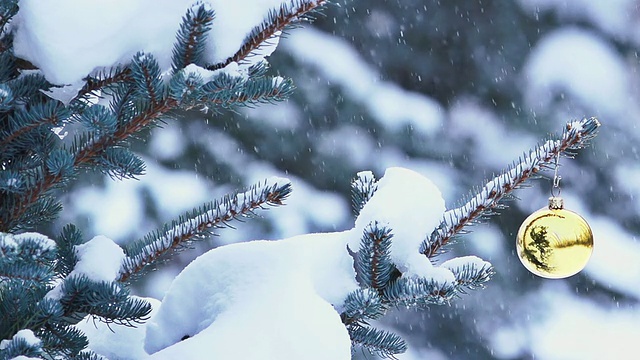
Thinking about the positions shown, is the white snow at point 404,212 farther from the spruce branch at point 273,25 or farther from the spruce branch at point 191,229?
the spruce branch at point 273,25

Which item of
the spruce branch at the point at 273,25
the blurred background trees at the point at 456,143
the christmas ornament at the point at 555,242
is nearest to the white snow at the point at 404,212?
the spruce branch at the point at 273,25

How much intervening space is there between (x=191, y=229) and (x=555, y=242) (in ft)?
4.00

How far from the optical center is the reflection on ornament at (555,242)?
6.37 feet

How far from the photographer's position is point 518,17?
342 cm

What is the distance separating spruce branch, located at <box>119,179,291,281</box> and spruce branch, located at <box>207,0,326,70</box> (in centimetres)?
14

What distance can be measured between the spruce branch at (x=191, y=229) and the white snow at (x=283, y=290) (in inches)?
1.7

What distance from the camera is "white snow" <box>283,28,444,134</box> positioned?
10.8ft

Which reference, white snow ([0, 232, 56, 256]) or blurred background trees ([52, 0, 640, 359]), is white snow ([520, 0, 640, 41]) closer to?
blurred background trees ([52, 0, 640, 359])

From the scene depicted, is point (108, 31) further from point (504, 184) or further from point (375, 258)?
point (504, 184)

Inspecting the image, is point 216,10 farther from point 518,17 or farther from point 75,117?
point 518,17

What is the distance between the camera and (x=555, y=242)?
194 centimetres

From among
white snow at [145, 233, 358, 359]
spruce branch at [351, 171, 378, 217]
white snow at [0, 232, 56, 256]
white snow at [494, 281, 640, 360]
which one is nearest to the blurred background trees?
white snow at [494, 281, 640, 360]

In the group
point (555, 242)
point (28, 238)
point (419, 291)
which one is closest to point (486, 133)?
point (555, 242)

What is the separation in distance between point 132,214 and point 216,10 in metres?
2.58
